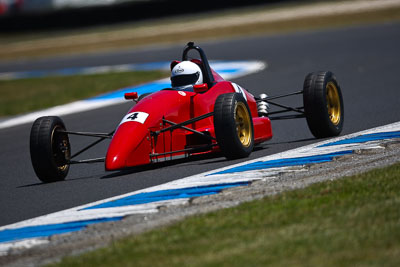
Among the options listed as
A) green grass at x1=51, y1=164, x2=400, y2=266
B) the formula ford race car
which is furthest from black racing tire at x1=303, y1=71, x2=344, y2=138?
green grass at x1=51, y1=164, x2=400, y2=266

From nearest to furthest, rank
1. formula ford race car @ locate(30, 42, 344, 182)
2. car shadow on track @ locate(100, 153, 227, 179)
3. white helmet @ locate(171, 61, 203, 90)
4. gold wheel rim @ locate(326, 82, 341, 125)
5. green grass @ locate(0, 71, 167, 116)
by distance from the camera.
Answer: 1. formula ford race car @ locate(30, 42, 344, 182)
2. car shadow on track @ locate(100, 153, 227, 179)
3. white helmet @ locate(171, 61, 203, 90)
4. gold wheel rim @ locate(326, 82, 341, 125)
5. green grass @ locate(0, 71, 167, 116)

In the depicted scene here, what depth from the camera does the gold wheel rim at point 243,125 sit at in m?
9.24

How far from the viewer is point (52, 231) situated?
6.39m

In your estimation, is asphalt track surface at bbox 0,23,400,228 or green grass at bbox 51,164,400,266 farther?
asphalt track surface at bbox 0,23,400,228

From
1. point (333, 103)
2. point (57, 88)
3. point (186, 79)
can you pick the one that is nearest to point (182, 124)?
point (186, 79)

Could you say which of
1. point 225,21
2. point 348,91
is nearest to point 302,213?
point 348,91

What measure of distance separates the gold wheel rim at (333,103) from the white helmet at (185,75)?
1.81 meters

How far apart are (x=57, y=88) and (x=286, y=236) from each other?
60.8 feet

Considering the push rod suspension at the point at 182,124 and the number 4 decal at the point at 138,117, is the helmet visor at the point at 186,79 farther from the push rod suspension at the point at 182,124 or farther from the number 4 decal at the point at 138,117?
the number 4 decal at the point at 138,117

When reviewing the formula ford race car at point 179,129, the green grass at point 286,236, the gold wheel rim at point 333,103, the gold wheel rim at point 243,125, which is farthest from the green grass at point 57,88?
the green grass at point 286,236

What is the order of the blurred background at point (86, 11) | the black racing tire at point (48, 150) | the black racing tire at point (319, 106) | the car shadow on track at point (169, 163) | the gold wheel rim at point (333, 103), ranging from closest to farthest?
the black racing tire at point (48, 150) < the car shadow on track at point (169, 163) < the black racing tire at point (319, 106) < the gold wheel rim at point (333, 103) < the blurred background at point (86, 11)

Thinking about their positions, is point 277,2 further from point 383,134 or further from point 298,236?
point 298,236

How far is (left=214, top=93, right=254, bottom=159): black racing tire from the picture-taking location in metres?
8.69

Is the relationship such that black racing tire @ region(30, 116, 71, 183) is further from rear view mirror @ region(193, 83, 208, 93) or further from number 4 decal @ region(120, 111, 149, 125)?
rear view mirror @ region(193, 83, 208, 93)
